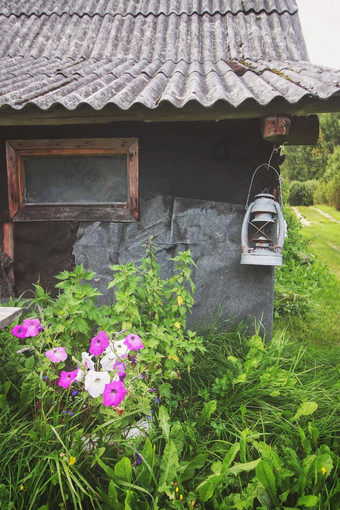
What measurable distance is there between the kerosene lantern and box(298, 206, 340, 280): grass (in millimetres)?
4730

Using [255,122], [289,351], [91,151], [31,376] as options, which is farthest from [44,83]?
[289,351]

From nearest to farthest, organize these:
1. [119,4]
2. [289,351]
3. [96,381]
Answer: [96,381], [289,351], [119,4]

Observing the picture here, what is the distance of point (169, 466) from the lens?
160 cm

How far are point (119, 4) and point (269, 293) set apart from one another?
436cm

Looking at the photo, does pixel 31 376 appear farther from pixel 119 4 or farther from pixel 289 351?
pixel 119 4

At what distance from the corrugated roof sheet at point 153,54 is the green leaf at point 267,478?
2.17 metres

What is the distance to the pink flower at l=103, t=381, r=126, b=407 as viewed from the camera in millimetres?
1552

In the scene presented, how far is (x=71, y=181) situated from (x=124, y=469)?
99.0 inches

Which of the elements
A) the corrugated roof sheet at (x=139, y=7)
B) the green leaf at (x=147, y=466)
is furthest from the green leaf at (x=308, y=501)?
the corrugated roof sheet at (x=139, y=7)

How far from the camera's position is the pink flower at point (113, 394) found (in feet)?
5.09

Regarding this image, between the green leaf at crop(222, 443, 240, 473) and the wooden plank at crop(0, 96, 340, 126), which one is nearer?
the green leaf at crop(222, 443, 240, 473)

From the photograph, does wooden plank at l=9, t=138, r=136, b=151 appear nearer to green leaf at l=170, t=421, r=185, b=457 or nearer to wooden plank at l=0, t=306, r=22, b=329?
wooden plank at l=0, t=306, r=22, b=329

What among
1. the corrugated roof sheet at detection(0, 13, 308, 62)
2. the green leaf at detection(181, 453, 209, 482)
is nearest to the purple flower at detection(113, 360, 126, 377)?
the green leaf at detection(181, 453, 209, 482)

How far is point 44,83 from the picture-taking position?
2783 millimetres
